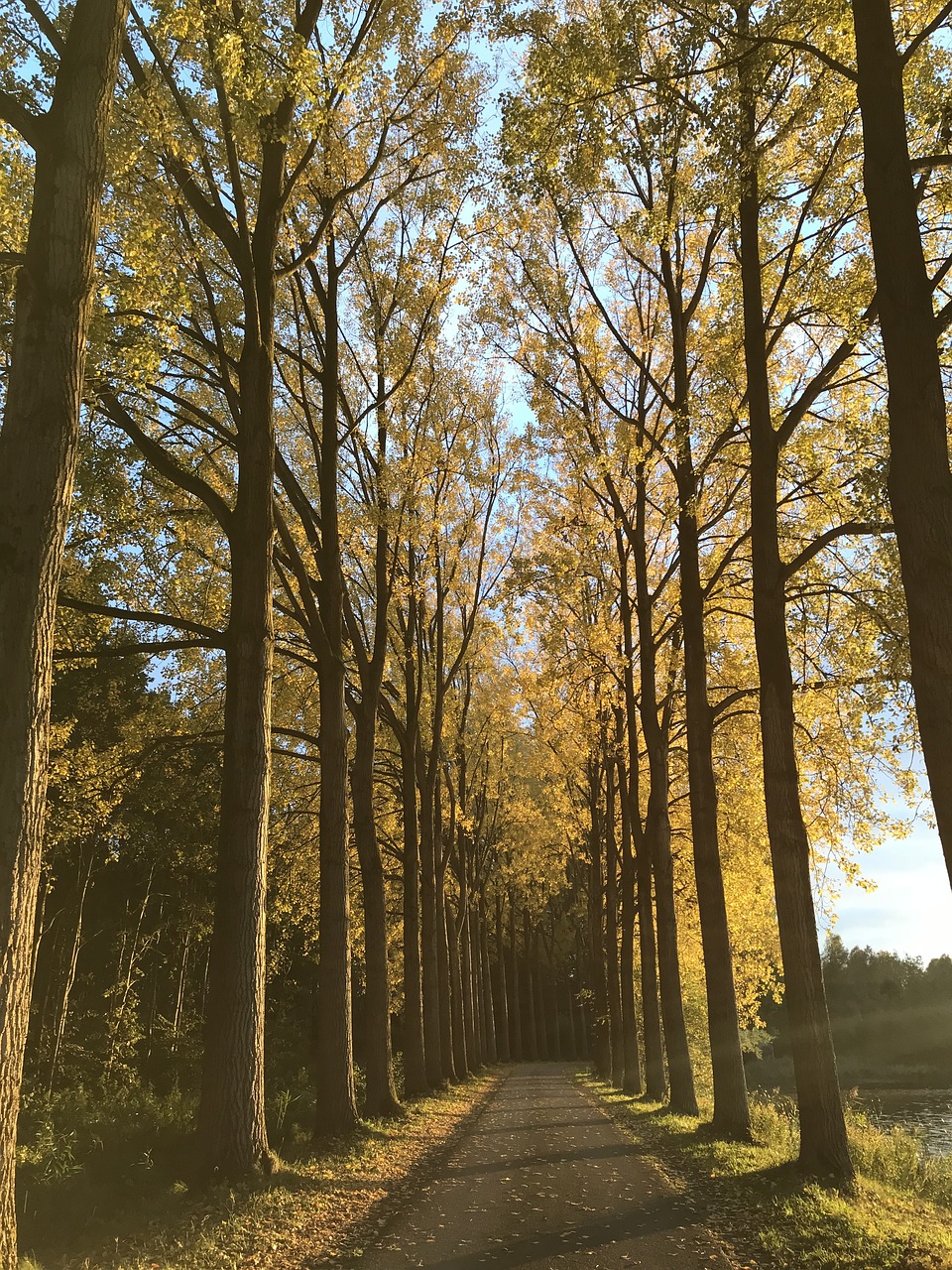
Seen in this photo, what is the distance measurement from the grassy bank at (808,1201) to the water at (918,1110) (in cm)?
465

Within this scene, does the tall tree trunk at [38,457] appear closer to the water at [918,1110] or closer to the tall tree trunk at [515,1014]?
the water at [918,1110]

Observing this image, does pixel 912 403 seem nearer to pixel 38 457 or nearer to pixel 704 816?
pixel 38 457

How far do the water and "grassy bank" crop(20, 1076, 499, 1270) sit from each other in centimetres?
996

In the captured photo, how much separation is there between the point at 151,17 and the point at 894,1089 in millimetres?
44229

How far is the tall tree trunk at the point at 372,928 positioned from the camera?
1398cm

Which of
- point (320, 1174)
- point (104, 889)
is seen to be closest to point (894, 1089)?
point (104, 889)

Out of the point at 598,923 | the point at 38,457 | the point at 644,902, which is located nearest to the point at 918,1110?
the point at 598,923

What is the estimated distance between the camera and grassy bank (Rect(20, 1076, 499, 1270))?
590 centimetres

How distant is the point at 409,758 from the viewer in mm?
18219

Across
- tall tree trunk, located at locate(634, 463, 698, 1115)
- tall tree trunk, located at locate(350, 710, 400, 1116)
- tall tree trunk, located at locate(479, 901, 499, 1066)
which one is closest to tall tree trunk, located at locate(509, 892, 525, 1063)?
tall tree trunk, located at locate(479, 901, 499, 1066)

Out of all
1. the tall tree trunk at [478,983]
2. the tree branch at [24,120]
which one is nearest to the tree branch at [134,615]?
the tree branch at [24,120]

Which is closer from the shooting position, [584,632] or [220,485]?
[220,485]

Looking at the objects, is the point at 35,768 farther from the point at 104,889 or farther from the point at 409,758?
the point at 104,889

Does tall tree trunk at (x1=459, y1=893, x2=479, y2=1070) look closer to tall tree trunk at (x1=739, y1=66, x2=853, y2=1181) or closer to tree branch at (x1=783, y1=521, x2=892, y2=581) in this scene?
tall tree trunk at (x1=739, y1=66, x2=853, y2=1181)
